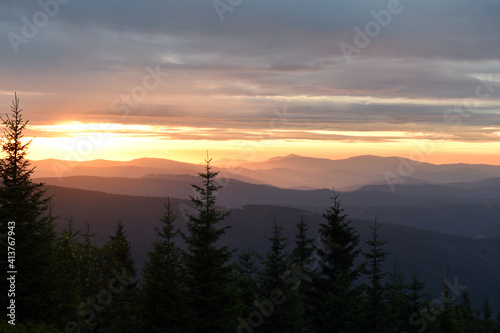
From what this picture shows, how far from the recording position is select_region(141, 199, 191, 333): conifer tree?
28328 mm

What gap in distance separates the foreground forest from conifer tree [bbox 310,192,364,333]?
0.28 ft

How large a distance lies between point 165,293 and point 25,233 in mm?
8741

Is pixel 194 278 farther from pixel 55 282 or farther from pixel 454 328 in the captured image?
pixel 454 328

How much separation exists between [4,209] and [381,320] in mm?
25110

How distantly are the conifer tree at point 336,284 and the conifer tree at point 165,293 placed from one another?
11.5 metres

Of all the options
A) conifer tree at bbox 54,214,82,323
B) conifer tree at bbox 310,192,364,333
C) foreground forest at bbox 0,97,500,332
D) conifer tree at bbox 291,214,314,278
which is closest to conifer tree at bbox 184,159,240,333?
foreground forest at bbox 0,97,500,332

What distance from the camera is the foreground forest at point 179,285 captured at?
26.1m

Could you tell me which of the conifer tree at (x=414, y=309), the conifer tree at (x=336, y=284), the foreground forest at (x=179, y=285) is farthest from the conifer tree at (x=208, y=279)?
the conifer tree at (x=414, y=309)

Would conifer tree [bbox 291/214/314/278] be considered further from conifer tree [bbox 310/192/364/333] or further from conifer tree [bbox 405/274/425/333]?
conifer tree [bbox 405/274/425/333]

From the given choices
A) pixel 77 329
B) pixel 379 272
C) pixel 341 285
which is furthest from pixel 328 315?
pixel 77 329

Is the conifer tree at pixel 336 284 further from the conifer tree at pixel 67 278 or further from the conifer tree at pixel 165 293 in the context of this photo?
the conifer tree at pixel 67 278

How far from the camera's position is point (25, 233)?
26.2 meters

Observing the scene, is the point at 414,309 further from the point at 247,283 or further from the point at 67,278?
the point at 67,278

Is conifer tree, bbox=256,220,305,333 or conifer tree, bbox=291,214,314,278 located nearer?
conifer tree, bbox=256,220,305,333
